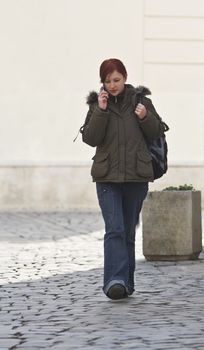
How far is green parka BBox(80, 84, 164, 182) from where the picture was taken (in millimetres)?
8453

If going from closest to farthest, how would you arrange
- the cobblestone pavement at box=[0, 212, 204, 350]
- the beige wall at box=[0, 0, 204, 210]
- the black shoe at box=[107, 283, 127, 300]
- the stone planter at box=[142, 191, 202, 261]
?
the cobblestone pavement at box=[0, 212, 204, 350]
the black shoe at box=[107, 283, 127, 300]
the stone planter at box=[142, 191, 202, 261]
the beige wall at box=[0, 0, 204, 210]

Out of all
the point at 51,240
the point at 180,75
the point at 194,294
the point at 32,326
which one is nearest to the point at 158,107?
the point at 180,75

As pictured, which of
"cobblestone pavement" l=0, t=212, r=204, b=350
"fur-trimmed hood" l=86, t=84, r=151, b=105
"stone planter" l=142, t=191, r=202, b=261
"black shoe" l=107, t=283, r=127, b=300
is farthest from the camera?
"stone planter" l=142, t=191, r=202, b=261

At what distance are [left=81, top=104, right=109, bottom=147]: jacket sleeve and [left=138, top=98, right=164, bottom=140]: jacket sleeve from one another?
257 mm

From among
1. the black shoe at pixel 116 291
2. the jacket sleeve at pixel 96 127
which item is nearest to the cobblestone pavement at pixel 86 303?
the black shoe at pixel 116 291

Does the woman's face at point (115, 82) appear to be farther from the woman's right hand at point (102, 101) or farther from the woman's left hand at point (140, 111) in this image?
the woman's left hand at point (140, 111)

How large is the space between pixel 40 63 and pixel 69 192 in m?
2.19

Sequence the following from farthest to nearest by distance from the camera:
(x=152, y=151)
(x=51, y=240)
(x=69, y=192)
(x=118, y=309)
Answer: (x=69, y=192) → (x=51, y=240) → (x=152, y=151) → (x=118, y=309)

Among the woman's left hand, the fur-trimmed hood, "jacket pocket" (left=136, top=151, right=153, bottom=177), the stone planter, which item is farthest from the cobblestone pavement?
the fur-trimmed hood

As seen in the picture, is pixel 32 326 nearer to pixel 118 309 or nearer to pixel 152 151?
pixel 118 309

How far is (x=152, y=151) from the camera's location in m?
8.64

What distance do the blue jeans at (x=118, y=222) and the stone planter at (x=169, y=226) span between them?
9.30 feet

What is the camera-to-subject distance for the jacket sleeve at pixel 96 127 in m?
8.41

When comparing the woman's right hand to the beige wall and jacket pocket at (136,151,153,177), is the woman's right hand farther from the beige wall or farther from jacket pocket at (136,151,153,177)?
the beige wall
